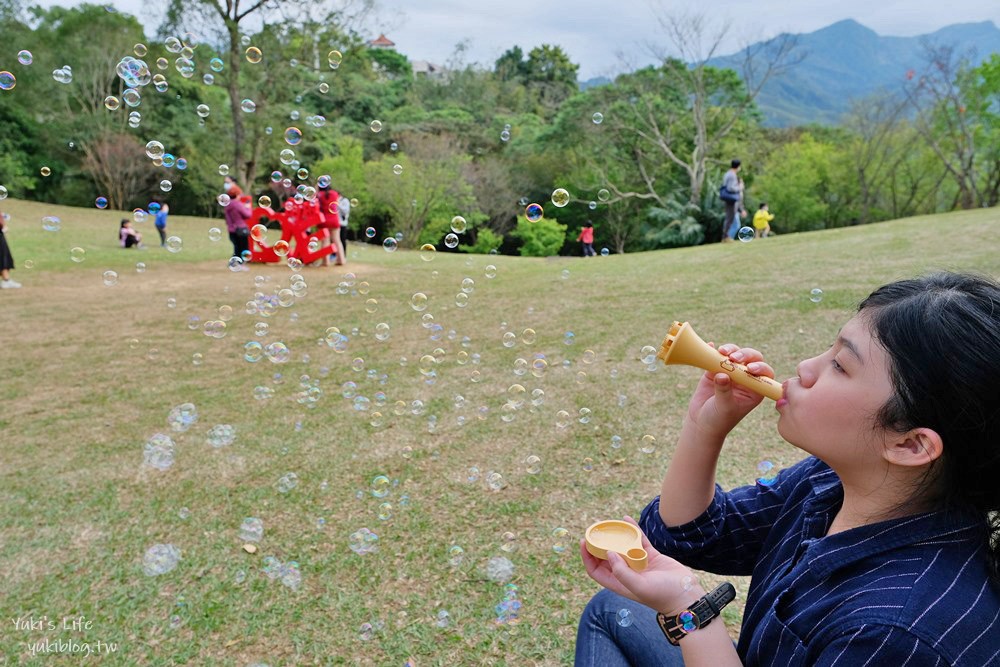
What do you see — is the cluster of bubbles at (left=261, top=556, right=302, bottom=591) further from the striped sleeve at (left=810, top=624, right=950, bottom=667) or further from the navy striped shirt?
the striped sleeve at (left=810, top=624, right=950, bottom=667)

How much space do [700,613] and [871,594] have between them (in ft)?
0.96

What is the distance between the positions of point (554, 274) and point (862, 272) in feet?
14.7

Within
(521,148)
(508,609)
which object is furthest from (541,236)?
(508,609)

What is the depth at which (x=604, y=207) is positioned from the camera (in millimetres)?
28078

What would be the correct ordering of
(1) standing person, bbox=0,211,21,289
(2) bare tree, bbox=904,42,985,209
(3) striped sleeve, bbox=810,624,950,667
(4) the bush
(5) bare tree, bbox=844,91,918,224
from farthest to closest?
(5) bare tree, bbox=844,91,918,224 → (4) the bush → (2) bare tree, bbox=904,42,985,209 → (1) standing person, bbox=0,211,21,289 → (3) striped sleeve, bbox=810,624,950,667

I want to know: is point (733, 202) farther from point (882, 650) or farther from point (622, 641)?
point (882, 650)

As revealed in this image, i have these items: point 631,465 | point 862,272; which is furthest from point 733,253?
point 631,465

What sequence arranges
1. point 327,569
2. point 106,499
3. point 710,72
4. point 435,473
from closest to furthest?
1. point 327,569
2. point 106,499
3. point 435,473
4. point 710,72

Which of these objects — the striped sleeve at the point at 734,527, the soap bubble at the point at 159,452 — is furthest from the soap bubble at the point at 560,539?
the soap bubble at the point at 159,452

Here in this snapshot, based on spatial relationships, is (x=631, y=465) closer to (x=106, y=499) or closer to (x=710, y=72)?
(x=106, y=499)

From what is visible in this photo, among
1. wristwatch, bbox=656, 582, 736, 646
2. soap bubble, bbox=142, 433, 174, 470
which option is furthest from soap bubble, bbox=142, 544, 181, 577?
wristwatch, bbox=656, 582, 736, 646

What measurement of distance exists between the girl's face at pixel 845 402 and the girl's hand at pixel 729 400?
0.26 m

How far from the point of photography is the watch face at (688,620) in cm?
113

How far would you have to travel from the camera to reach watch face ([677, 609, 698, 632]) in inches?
44.6
